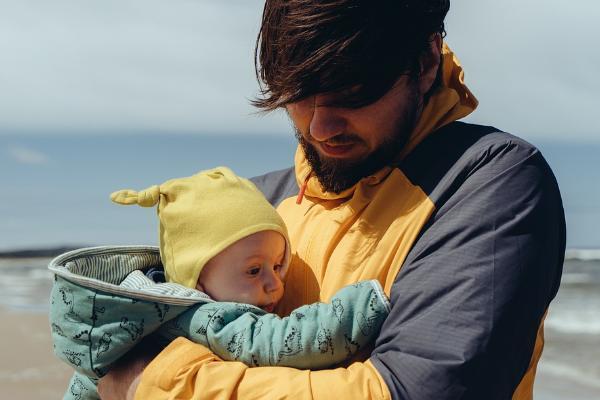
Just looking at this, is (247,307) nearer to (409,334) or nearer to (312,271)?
(312,271)

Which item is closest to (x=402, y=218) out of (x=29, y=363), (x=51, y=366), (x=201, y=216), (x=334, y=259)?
(x=334, y=259)

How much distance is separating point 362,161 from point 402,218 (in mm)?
206

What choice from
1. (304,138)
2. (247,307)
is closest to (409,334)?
(247,307)

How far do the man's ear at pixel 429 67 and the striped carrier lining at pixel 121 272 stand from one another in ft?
2.35

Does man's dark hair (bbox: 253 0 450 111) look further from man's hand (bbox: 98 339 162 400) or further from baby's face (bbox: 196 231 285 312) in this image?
man's hand (bbox: 98 339 162 400)

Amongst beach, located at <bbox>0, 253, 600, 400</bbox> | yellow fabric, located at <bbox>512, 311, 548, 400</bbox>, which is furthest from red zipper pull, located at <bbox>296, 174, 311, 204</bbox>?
beach, located at <bbox>0, 253, 600, 400</bbox>

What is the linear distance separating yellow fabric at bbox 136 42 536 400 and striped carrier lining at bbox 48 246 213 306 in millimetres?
135

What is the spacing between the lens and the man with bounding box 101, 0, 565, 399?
188 centimetres

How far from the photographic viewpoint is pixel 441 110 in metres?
2.24

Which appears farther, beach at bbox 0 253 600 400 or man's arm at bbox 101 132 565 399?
beach at bbox 0 253 600 400

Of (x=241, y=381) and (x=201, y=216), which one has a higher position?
(x=201, y=216)

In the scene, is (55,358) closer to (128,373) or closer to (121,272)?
(121,272)

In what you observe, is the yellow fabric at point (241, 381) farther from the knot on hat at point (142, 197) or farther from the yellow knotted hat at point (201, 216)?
the knot on hat at point (142, 197)

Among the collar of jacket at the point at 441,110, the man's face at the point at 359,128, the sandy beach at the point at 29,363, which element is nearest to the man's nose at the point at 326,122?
the man's face at the point at 359,128
